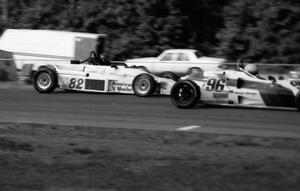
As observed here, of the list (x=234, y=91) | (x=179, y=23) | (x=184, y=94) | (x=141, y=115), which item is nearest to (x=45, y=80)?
(x=184, y=94)

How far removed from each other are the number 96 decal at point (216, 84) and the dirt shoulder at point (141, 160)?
3961mm

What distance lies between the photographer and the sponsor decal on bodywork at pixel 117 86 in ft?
60.6

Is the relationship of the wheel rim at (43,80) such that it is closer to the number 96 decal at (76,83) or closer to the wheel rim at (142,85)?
the number 96 decal at (76,83)

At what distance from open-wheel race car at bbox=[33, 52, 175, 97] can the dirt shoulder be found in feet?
20.2

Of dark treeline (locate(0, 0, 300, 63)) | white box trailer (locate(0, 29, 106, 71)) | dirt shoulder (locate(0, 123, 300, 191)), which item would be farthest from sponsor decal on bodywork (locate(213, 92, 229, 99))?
dark treeline (locate(0, 0, 300, 63))

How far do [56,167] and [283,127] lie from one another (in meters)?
6.25

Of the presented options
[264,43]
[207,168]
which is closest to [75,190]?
[207,168]

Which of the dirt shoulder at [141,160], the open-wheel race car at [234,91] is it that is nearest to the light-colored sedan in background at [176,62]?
the open-wheel race car at [234,91]

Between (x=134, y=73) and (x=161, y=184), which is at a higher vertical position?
(x=134, y=73)

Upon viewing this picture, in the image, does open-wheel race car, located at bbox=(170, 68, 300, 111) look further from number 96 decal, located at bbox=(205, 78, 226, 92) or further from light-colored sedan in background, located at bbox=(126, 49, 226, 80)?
light-colored sedan in background, located at bbox=(126, 49, 226, 80)

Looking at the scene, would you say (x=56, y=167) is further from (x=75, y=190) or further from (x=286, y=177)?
(x=286, y=177)

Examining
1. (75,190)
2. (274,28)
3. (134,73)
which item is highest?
(274,28)

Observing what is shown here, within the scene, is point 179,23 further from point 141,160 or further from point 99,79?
point 141,160

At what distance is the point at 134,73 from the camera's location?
1833 centimetres
